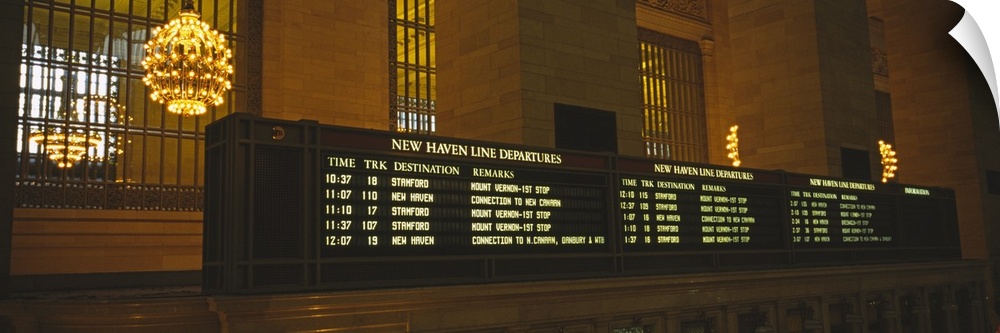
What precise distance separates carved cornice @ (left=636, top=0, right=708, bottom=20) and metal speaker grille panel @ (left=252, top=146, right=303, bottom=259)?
18.9 meters

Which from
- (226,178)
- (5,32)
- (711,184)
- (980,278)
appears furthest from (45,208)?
(980,278)

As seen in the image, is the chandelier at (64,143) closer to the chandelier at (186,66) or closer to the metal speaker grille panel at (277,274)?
the chandelier at (186,66)

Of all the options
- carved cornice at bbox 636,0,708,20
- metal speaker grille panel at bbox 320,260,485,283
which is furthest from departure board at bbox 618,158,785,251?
carved cornice at bbox 636,0,708,20

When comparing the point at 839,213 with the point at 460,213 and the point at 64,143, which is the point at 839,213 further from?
the point at 64,143

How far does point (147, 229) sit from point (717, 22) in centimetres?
1846

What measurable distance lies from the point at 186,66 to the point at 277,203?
24.8ft

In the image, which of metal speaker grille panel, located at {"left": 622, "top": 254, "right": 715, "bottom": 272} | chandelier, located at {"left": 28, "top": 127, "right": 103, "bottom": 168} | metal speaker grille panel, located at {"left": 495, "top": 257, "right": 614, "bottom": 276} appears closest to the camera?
metal speaker grille panel, located at {"left": 495, "top": 257, "right": 614, "bottom": 276}

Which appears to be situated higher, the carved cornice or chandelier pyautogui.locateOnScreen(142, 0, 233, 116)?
the carved cornice

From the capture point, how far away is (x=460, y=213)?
665cm

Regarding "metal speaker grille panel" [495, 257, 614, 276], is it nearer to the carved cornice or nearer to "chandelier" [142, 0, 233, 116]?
"chandelier" [142, 0, 233, 116]

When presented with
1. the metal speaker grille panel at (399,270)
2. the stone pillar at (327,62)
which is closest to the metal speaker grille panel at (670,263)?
the metal speaker grille panel at (399,270)

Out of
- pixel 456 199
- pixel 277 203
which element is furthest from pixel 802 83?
pixel 277 203

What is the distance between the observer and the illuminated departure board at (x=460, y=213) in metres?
5.49

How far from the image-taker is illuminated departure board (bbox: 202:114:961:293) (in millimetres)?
5488
